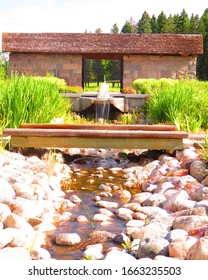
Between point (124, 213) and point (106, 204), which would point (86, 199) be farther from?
point (124, 213)

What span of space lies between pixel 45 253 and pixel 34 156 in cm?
374

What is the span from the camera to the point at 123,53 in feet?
66.0

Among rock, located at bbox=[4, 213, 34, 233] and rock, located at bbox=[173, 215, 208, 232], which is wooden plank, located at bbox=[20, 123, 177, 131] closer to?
rock, located at bbox=[4, 213, 34, 233]

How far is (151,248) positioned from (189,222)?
23.8 inches

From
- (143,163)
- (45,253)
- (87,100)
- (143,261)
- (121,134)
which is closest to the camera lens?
(143,261)

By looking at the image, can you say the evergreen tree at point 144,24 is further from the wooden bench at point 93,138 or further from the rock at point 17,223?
the rock at point 17,223

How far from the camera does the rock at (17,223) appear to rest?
4199 millimetres

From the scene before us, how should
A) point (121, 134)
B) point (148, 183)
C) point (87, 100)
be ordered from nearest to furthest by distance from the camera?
point (148, 183) → point (121, 134) → point (87, 100)

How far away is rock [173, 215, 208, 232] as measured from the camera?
163 inches

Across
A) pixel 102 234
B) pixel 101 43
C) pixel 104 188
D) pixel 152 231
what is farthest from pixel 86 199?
pixel 101 43

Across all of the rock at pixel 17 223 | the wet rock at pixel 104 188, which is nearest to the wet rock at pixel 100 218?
the rock at pixel 17 223

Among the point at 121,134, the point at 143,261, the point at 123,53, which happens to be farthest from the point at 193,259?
the point at 123,53

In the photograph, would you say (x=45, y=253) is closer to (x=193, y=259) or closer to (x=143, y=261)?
(x=143, y=261)

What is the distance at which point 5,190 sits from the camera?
5.02 metres
